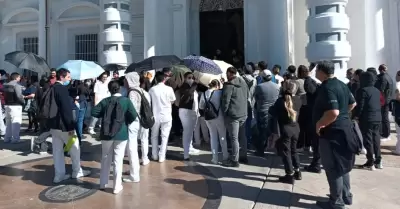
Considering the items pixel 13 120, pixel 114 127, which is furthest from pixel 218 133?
pixel 13 120

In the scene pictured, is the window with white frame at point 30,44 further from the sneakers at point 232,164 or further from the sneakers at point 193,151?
the sneakers at point 232,164

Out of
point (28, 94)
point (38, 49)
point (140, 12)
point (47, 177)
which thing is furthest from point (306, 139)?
point (38, 49)

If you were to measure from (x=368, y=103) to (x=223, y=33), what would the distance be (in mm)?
8068

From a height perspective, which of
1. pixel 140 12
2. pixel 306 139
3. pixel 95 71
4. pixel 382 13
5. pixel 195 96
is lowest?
pixel 306 139

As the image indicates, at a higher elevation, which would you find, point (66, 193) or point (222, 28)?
point (222, 28)

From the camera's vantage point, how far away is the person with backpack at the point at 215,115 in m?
6.79

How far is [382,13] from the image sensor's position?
1129cm

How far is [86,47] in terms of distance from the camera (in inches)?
638

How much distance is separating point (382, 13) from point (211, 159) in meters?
7.52

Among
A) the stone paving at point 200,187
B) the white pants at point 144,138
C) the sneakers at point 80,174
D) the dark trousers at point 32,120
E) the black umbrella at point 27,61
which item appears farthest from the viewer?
the dark trousers at point 32,120

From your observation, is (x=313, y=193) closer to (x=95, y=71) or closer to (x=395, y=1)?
(x=95, y=71)

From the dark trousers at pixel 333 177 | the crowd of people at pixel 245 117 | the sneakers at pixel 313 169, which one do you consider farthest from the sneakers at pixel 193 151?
the dark trousers at pixel 333 177

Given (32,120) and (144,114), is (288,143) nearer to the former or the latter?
(144,114)

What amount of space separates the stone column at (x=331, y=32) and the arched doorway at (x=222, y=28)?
11.9 feet
